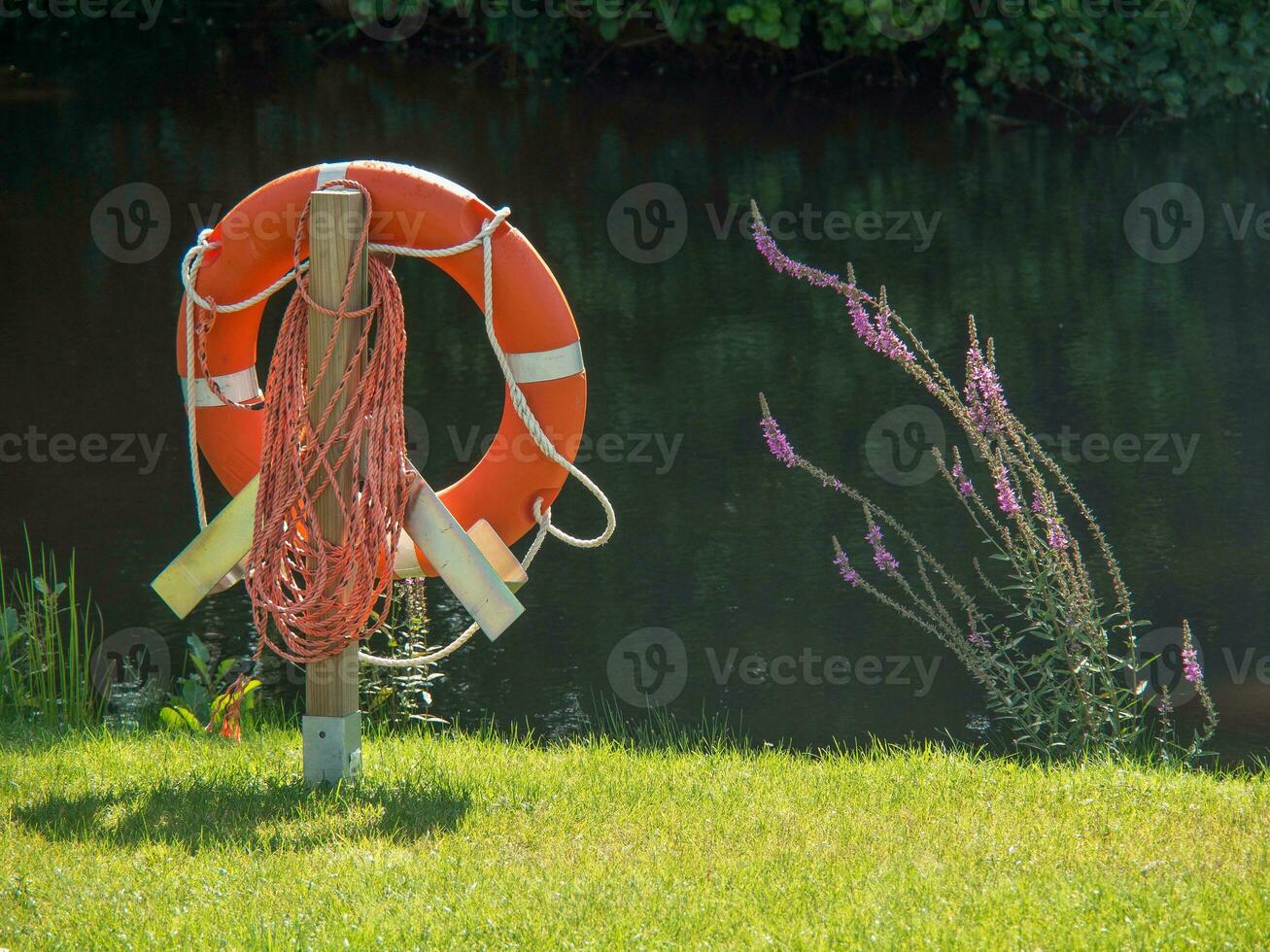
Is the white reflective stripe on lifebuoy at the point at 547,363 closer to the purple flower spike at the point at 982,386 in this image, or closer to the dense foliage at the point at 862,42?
the purple flower spike at the point at 982,386

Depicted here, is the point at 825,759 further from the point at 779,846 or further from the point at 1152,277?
the point at 1152,277

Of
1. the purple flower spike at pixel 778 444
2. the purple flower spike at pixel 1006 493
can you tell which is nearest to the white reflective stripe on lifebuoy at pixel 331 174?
the purple flower spike at pixel 778 444

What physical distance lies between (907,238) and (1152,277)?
1.33 m

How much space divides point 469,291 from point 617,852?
1.09 m

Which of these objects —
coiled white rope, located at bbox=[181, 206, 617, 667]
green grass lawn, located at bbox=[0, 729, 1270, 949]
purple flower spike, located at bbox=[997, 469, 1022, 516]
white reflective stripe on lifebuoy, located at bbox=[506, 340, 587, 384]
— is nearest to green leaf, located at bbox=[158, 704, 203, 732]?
green grass lawn, located at bbox=[0, 729, 1270, 949]

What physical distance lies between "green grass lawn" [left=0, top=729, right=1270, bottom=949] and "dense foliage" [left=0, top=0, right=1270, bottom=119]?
32.3ft

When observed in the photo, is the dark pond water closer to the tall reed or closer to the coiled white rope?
the tall reed

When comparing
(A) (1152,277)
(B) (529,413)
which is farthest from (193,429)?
(A) (1152,277)

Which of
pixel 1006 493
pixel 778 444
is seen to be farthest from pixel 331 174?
pixel 1006 493

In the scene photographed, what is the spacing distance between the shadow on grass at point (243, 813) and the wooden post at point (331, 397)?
0.06 meters

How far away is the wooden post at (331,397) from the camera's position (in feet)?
8.59

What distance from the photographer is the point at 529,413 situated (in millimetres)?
2814

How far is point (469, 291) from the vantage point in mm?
2883

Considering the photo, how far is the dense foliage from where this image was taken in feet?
39.7
